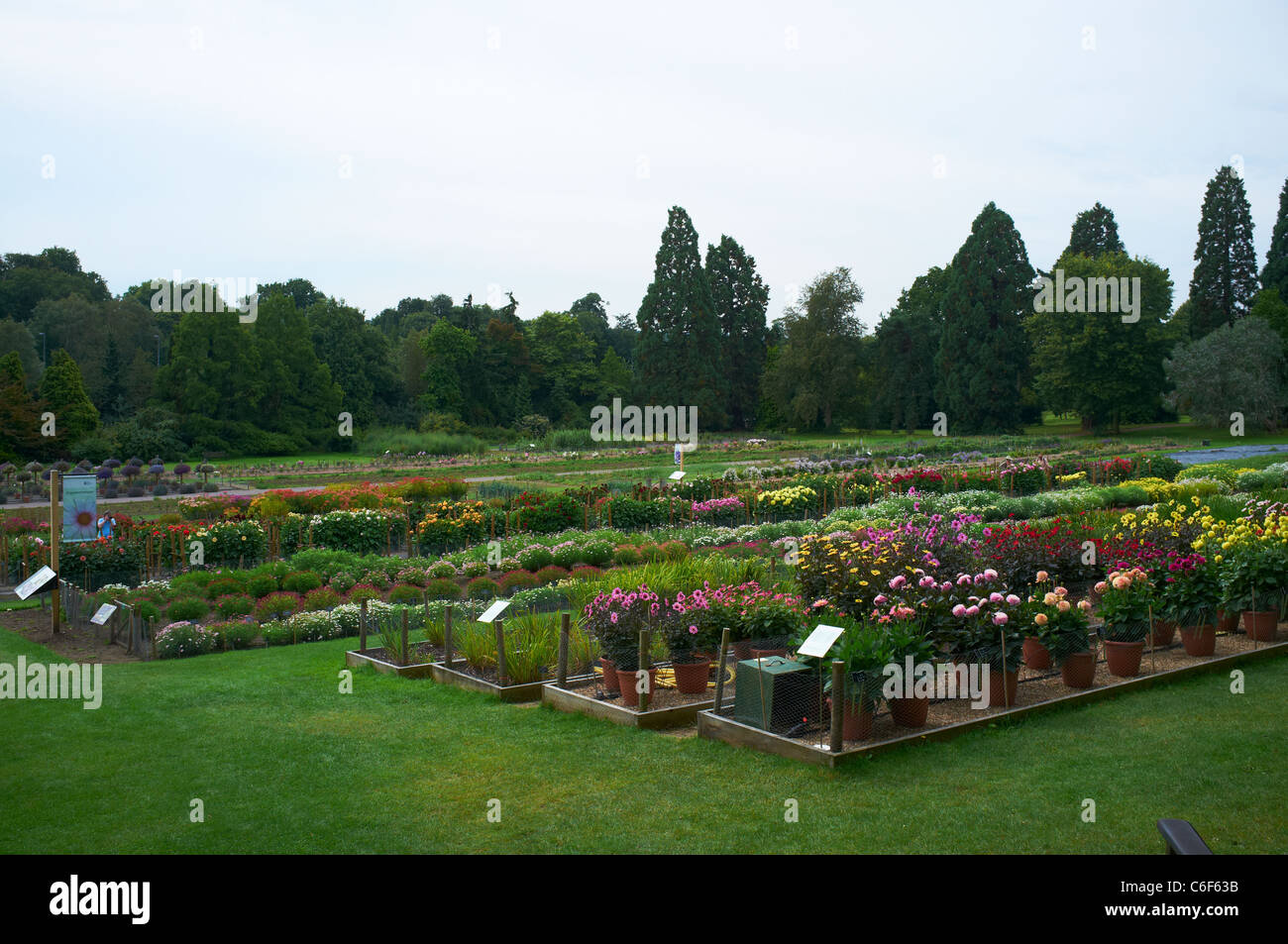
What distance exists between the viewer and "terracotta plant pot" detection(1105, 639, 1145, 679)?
9.00 m

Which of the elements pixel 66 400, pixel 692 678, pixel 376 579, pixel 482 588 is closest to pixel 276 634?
pixel 376 579

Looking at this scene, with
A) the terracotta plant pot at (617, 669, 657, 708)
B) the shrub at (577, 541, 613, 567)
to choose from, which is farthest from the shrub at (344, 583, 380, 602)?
the terracotta plant pot at (617, 669, 657, 708)

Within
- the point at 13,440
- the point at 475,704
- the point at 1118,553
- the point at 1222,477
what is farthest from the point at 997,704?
the point at 13,440

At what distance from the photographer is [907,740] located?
24.6ft

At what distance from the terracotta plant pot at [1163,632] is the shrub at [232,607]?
11.7 meters

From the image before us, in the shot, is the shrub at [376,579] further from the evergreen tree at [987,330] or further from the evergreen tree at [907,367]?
the evergreen tree at [907,367]

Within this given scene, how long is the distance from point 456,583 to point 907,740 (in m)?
10.0

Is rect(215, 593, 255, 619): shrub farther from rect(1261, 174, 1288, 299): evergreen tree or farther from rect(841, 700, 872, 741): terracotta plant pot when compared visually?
rect(1261, 174, 1288, 299): evergreen tree

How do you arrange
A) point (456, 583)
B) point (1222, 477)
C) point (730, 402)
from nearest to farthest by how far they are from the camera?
1. point (456, 583)
2. point (1222, 477)
3. point (730, 402)

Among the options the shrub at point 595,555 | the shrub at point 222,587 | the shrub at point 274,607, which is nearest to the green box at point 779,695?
the shrub at point 274,607

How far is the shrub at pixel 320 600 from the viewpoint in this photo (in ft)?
49.4

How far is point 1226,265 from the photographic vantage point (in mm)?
60125

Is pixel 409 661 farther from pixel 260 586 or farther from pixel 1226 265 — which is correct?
pixel 1226 265
